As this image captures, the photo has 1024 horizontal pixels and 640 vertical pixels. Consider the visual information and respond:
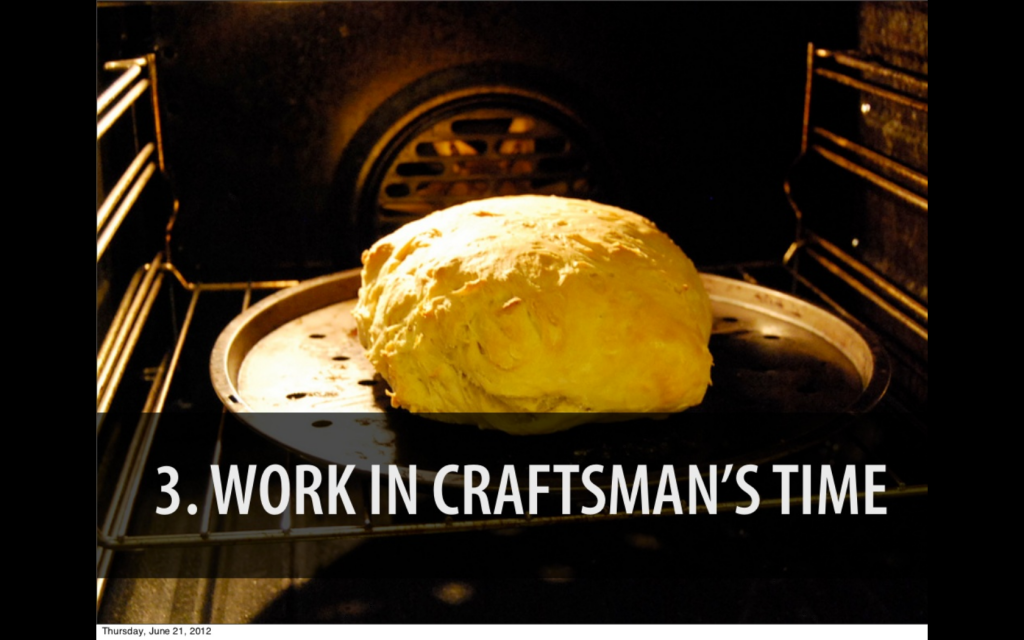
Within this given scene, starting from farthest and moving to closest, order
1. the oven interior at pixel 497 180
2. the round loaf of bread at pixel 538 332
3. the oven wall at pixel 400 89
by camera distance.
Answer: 1. the oven wall at pixel 400 89
2. the oven interior at pixel 497 180
3. the round loaf of bread at pixel 538 332

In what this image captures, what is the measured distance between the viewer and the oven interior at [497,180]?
1.38m

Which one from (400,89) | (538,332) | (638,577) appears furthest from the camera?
(400,89)

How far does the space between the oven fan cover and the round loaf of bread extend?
0.36 meters

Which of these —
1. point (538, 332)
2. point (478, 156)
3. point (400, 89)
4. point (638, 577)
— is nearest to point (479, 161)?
point (478, 156)

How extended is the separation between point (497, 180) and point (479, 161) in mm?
41

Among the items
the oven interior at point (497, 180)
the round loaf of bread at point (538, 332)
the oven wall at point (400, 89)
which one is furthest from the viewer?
the oven wall at point (400, 89)

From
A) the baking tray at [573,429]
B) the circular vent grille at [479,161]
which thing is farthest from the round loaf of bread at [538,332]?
the circular vent grille at [479,161]

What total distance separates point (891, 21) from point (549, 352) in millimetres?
743

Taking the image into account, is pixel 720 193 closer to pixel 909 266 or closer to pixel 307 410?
pixel 909 266

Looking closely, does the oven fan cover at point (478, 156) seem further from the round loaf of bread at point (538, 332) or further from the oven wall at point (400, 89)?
the round loaf of bread at point (538, 332)

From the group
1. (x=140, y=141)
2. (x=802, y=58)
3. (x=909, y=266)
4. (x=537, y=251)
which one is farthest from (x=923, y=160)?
(x=140, y=141)

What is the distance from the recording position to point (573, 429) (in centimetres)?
123

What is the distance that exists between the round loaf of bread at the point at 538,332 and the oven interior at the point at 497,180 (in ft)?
0.81

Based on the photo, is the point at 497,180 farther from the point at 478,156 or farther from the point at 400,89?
the point at 400,89
